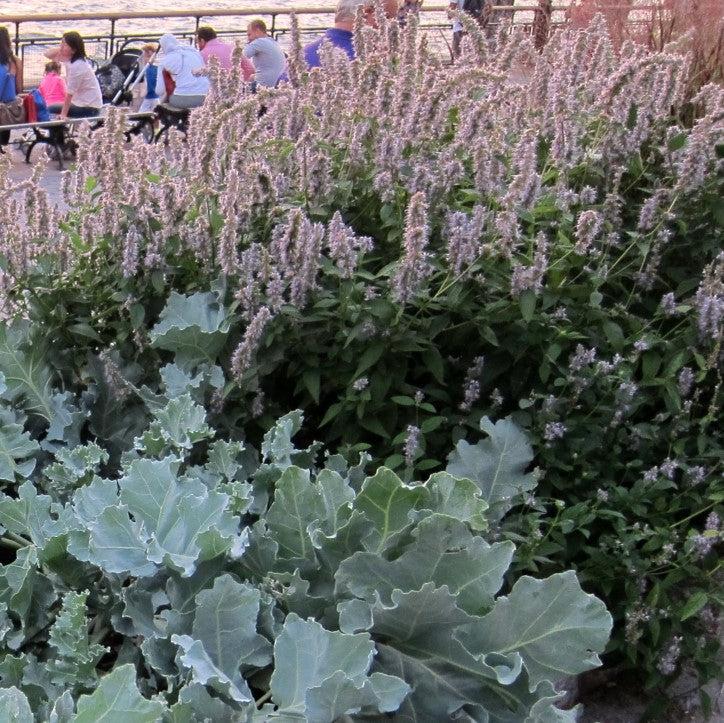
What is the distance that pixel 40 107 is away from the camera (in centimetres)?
1159

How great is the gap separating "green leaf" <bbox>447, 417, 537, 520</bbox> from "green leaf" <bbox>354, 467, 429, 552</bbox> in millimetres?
558

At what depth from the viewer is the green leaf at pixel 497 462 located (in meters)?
2.41

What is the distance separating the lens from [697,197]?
3020 millimetres

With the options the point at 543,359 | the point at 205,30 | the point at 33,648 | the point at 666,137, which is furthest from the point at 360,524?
the point at 205,30

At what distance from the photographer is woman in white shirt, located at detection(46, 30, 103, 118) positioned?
1144cm

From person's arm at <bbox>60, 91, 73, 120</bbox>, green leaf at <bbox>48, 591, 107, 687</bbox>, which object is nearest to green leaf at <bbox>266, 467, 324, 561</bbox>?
green leaf at <bbox>48, 591, 107, 687</bbox>

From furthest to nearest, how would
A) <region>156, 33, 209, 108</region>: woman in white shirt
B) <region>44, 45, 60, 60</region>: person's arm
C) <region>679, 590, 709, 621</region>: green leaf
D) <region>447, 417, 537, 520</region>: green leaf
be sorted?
1. <region>44, 45, 60, 60</region>: person's arm
2. <region>156, 33, 209, 108</region>: woman in white shirt
3. <region>679, 590, 709, 621</region>: green leaf
4. <region>447, 417, 537, 520</region>: green leaf

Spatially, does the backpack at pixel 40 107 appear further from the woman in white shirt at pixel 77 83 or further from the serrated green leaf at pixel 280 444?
the serrated green leaf at pixel 280 444

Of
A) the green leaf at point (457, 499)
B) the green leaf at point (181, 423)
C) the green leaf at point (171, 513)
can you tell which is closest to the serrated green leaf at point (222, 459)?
the green leaf at point (181, 423)

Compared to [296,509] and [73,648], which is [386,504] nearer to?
[296,509]

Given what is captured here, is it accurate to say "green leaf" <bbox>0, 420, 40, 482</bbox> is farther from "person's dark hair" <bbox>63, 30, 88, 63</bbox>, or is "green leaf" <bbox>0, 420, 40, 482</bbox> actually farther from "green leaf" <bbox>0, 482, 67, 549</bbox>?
"person's dark hair" <bbox>63, 30, 88, 63</bbox>

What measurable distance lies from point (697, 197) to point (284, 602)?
193 centimetres

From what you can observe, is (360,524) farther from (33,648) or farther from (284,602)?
(33,648)

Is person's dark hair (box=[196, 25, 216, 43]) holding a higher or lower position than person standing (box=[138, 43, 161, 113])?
higher
